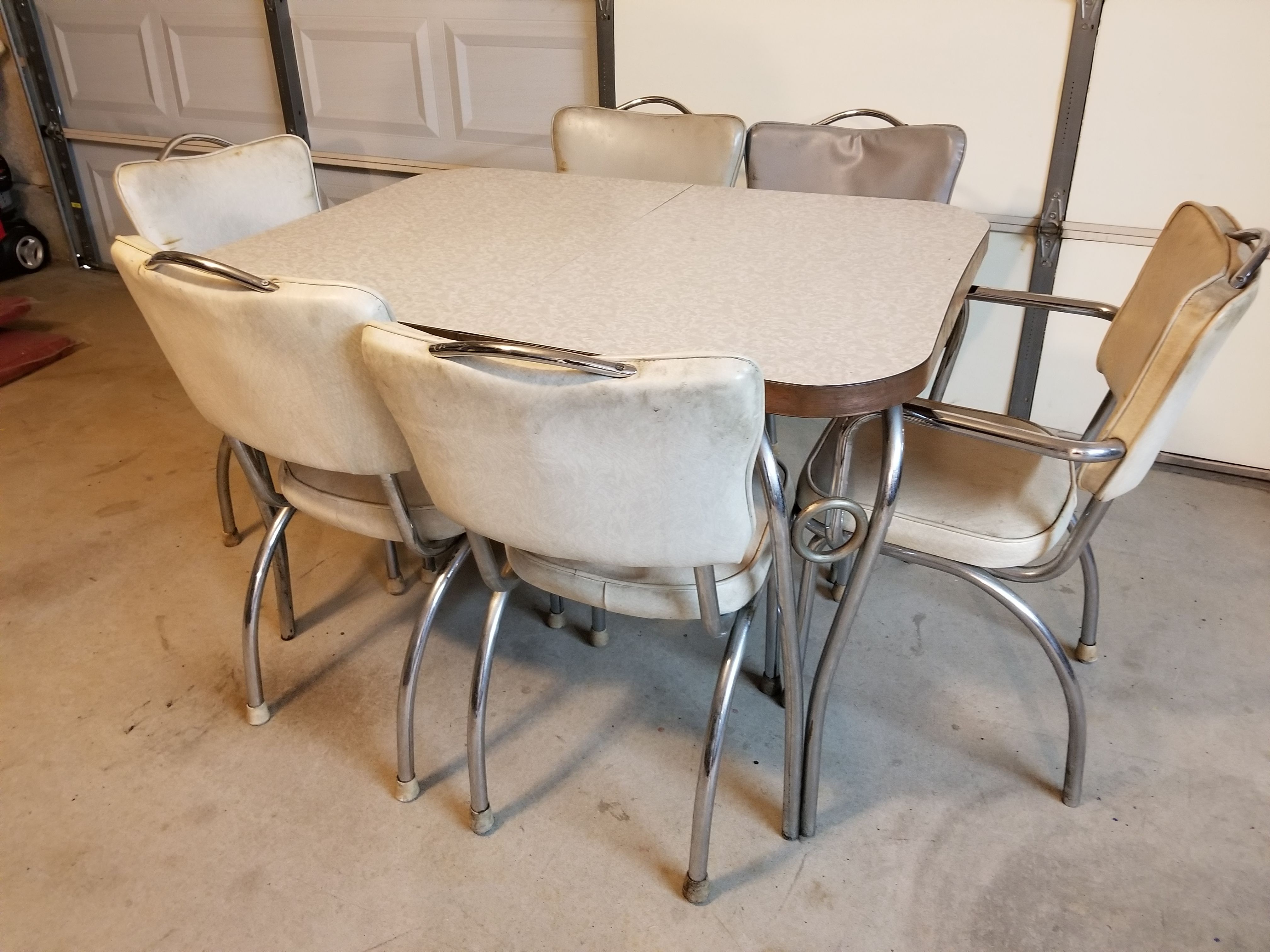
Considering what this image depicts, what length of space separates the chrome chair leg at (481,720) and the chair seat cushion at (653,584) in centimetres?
11

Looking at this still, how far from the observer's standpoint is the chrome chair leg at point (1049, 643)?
1354mm

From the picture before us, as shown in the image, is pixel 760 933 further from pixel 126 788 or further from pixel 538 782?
pixel 126 788

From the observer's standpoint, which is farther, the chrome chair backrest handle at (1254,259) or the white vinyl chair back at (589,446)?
the chrome chair backrest handle at (1254,259)

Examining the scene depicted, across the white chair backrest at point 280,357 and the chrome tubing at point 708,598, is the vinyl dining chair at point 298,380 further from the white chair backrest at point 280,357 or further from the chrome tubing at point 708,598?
the chrome tubing at point 708,598

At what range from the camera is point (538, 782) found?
1.55 m

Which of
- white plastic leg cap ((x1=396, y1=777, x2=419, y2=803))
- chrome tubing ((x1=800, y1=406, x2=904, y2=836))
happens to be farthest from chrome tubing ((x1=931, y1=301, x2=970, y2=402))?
white plastic leg cap ((x1=396, y1=777, x2=419, y2=803))

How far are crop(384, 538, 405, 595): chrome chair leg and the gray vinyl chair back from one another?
3.60 ft

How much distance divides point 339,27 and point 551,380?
103 inches

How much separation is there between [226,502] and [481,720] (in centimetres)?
101

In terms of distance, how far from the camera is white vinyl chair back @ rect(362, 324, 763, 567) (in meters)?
0.93

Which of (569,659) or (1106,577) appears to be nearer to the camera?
(569,659)

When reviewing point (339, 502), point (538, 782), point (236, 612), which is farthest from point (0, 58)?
point (538, 782)

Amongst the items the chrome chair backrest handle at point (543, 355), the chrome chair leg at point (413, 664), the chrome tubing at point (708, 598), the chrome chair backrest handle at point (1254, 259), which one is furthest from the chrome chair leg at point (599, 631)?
the chrome chair backrest handle at point (1254, 259)

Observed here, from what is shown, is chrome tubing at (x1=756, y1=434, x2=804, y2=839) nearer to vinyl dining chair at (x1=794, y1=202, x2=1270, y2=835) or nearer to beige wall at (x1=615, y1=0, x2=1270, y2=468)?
vinyl dining chair at (x1=794, y1=202, x2=1270, y2=835)
